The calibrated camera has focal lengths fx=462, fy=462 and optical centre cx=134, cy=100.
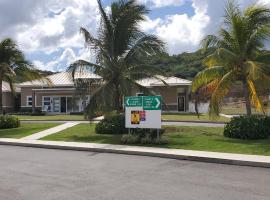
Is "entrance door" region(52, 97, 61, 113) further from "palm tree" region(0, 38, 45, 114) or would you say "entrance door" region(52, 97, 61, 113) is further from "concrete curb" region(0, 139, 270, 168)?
"concrete curb" region(0, 139, 270, 168)

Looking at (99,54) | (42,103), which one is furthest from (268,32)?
(42,103)

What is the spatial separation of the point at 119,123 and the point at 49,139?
10.6 ft

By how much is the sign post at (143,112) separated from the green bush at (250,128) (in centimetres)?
301

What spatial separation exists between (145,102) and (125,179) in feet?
25.3

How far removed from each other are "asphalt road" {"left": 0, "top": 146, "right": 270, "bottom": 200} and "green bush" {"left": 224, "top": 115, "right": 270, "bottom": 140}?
5008mm

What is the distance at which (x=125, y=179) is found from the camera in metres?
10.5

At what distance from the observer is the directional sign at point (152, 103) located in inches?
696

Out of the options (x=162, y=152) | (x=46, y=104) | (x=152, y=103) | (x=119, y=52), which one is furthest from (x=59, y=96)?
(x=162, y=152)

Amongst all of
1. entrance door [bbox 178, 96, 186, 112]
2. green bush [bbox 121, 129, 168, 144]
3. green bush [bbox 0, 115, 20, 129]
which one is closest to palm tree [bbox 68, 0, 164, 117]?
green bush [bbox 121, 129, 168, 144]

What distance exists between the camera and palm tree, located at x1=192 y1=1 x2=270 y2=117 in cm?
1786

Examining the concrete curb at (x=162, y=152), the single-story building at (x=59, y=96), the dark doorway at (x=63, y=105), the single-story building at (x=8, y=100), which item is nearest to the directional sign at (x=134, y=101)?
the concrete curb at (x=162, y=152)

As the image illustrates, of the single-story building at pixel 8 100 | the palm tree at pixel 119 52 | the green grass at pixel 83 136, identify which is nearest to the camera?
the green grass at pixel 83 136

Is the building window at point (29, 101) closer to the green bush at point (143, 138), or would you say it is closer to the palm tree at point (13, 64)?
the palm tree at point (13, 64)

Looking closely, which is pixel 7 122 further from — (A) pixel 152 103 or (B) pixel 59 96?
(B) pixel 59 96
